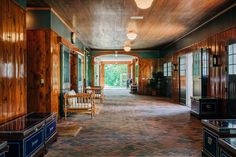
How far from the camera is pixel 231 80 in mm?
5906

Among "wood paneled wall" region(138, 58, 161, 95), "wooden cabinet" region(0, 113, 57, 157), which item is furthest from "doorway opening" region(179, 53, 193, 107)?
"wooden cabinet" region(0, 113, 57, 157)

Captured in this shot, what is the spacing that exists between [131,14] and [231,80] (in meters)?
3.10

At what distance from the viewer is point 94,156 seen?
357cm

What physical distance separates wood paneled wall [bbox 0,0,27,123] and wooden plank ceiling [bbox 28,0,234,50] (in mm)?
1604

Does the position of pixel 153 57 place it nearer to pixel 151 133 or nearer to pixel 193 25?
pixel 193 25

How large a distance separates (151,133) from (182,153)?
134 centimetres

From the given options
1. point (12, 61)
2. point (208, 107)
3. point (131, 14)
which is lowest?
point (208, 107)

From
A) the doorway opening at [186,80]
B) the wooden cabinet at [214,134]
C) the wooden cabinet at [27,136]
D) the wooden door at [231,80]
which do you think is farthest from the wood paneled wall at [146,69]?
the wooden cabinet at [214,134]

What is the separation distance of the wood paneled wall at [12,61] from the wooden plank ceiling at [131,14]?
5.26 ft

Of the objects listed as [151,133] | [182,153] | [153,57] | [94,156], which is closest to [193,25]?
[151,133]

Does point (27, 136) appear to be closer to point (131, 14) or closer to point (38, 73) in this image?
point (38, 73)

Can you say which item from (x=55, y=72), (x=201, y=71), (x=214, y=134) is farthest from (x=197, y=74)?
(x=214, y=134)

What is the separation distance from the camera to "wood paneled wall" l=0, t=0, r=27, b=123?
3.42 m

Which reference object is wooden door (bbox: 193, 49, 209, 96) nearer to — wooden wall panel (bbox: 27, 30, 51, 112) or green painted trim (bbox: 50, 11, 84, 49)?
green painted trim (bbox: 50, 11, 84, 49)
